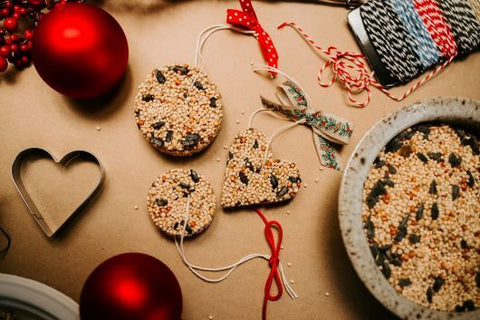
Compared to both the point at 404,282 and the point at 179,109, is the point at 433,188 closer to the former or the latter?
the point at 404,282

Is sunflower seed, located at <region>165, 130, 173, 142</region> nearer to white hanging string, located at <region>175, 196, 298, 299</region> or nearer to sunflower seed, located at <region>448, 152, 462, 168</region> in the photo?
white hanging string, located at <region>175, 196, 298, 299</region>

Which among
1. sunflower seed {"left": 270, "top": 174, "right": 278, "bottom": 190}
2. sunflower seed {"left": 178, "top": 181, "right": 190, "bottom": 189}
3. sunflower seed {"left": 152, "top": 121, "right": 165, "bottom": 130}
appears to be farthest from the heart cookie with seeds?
sunflower seed {"left": 152, "top": 121, "right": 165, "bottom": 130}

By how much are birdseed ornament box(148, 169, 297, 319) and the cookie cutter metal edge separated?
1.91ft

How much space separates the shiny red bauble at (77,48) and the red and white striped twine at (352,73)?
1.80 feet

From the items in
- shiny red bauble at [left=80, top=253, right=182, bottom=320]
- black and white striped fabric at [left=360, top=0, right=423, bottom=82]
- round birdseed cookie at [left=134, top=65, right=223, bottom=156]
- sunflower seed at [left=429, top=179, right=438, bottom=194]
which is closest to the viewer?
shiny red bauble at [left=80, top=253, right=182, bottom=320]

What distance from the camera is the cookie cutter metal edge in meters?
1.29

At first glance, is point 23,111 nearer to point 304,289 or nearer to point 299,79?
point 299,79

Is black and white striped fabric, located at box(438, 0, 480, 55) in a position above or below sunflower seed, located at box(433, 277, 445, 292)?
above

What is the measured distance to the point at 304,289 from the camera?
1.20 meters

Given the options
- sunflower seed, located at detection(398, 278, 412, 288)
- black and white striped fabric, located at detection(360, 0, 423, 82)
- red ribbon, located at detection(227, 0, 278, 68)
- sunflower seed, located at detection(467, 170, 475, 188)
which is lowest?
sunflower seed, located at detection(398, 278, 412, 288)

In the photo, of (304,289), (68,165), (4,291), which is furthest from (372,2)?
(4,291)

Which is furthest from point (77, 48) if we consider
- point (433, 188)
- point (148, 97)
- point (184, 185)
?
point (433, 188)

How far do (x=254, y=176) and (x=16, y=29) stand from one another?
2.84ft

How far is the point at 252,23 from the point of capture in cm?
128
